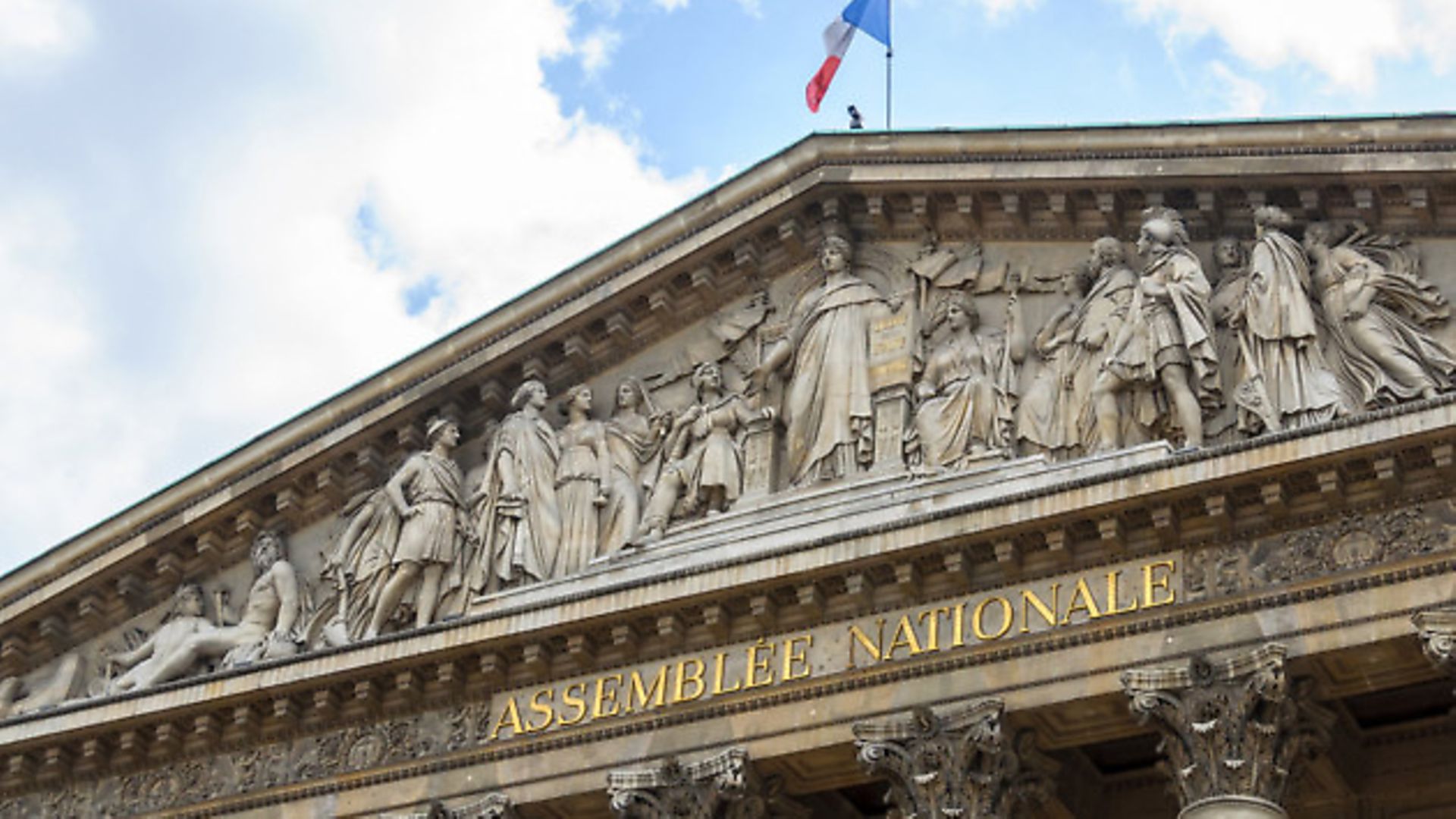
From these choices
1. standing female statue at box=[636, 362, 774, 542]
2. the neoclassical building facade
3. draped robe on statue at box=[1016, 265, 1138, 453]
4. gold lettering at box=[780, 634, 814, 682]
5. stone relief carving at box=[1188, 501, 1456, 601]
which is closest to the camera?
stone relief carving at box=[1188, 501, 1456, 601]

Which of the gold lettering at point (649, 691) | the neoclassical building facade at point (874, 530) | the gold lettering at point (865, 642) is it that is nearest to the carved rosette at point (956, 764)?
the neoclassical building facade at point (874, 530)

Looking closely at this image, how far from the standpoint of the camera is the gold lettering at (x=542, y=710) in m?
22.2

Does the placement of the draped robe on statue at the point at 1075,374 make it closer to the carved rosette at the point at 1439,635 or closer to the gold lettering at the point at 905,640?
the gold lettering at the point at 905,640

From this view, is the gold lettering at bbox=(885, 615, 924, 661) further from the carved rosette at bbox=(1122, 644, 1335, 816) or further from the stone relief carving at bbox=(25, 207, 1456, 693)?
the carved rosette at bbox=(1122, 644, 1335, 816)

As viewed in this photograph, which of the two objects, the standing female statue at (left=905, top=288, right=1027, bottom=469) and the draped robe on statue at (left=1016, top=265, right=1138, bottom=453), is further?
the standing female statue at (left=905, top=288, right=1027, bottom=469)

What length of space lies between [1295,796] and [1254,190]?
497 centimetres

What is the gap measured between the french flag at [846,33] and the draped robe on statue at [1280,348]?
636cm

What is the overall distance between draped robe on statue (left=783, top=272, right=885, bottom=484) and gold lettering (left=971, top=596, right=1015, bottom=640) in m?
2.09

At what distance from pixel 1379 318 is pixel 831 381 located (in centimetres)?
473

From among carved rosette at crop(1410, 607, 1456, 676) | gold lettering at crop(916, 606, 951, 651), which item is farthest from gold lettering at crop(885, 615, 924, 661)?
carved rosette at crop(1410, 607, 1456, 676)

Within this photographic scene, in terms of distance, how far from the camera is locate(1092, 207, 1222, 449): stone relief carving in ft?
67.5

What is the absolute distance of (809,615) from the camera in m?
21.2

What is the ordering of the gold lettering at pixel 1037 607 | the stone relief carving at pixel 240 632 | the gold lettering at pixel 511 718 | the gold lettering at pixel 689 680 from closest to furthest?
1. the gold lettering at pixel 1037 607
2. the gold lettering at pixel 689 680
3. the gold lettering at pixel 511 718
4. the stone relief carving at pixel 240 632

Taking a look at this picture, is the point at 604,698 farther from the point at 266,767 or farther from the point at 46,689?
the point at 46,689
